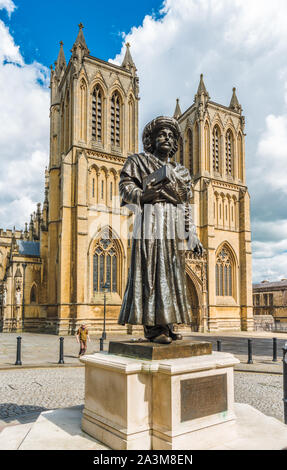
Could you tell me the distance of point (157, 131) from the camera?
379 cm

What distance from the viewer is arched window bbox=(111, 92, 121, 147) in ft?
93.2

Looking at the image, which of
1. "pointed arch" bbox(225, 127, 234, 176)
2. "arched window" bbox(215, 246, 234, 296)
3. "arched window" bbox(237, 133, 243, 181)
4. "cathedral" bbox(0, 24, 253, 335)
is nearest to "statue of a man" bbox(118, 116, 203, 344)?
"cathedral" bbox(0, 24, 253, 335)

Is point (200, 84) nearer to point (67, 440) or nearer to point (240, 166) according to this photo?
point (240, 166)

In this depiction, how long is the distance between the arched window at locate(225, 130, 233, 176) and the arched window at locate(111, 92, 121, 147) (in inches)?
463

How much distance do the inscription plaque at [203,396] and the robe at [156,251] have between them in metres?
0.58

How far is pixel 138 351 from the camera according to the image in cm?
307

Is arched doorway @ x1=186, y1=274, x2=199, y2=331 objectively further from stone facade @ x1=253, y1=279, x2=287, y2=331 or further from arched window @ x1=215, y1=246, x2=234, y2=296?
stone facade @ x1=253, y1=279, x2=287, y2=331

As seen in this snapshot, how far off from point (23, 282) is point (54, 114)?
1441 cm

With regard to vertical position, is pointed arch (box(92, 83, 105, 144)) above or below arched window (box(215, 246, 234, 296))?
above

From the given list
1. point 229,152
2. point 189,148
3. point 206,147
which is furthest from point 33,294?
point 229,152

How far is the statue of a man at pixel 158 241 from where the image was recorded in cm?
329

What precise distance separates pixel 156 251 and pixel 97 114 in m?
26.4

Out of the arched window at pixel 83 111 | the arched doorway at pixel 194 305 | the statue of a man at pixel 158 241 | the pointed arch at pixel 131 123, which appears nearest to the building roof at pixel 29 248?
the arched window at pixel 83 111
